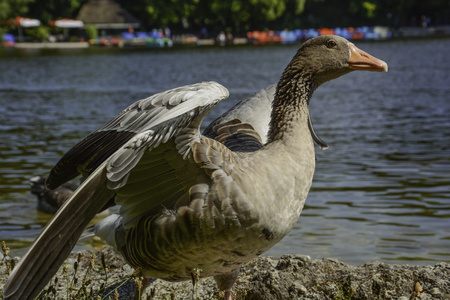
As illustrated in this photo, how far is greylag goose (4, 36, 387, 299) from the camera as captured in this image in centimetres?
Answer: 339

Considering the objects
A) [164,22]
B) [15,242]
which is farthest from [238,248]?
[164,22]

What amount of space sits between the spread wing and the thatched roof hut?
262 feet

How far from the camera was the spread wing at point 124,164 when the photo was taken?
3.23 m

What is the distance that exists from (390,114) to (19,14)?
225 ft

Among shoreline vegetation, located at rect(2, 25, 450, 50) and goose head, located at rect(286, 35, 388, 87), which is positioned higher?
goose head, located at rect(286, 35, 388, 87)

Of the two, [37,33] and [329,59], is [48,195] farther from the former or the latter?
[37,33]

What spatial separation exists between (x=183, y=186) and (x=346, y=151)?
898 cm

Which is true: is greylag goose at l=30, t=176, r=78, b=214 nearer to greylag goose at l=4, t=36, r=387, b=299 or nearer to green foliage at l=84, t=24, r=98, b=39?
greylag goose at l=4, t=36, r=387, b=299

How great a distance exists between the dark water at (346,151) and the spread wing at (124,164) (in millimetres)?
3364

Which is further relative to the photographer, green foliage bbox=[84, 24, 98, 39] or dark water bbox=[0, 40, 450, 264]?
green foliage bbox=[84, 24, 98, 39]

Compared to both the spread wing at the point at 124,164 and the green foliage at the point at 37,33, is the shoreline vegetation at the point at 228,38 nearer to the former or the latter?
the green foliage at the point at 37,33

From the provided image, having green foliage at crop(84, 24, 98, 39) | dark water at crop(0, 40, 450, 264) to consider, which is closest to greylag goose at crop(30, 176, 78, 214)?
dark water at crop(0, 40, 450, 264)

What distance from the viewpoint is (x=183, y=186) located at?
3855 millimetres

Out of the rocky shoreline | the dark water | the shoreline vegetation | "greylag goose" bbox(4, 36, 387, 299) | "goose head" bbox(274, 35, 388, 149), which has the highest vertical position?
"goose head" bbox(274, 35, 388, 149)
